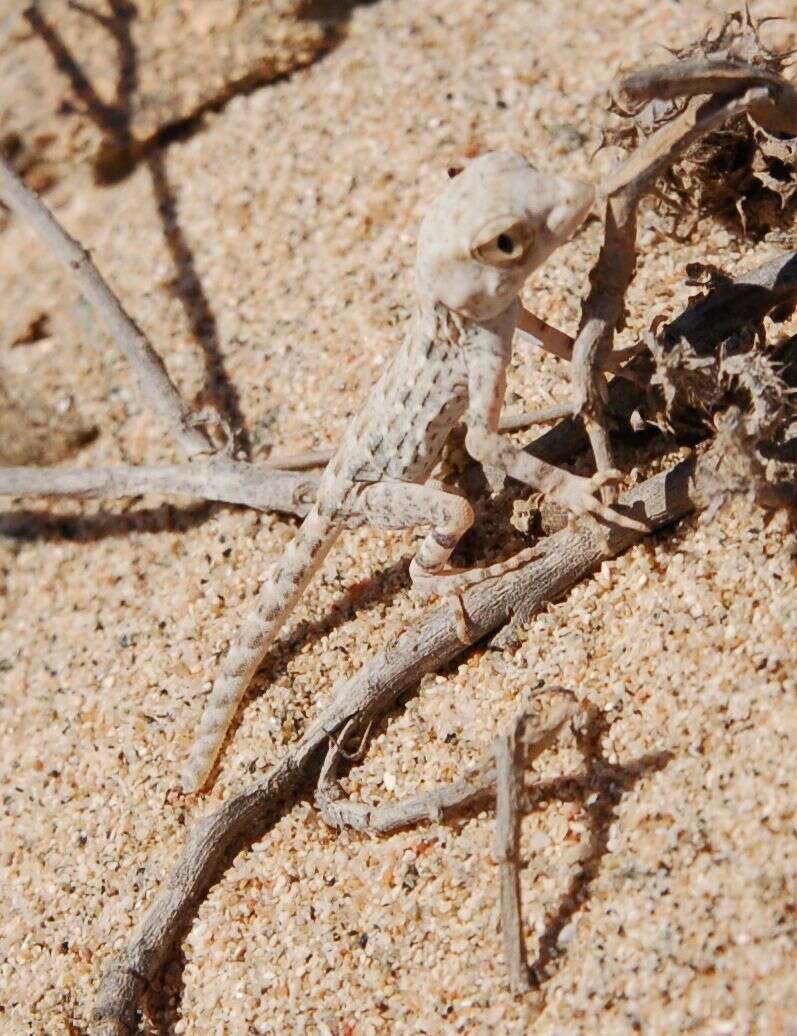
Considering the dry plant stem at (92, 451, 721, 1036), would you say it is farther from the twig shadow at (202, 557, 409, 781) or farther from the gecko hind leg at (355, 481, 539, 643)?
the twig shadow at (202, 557, 409, 781)

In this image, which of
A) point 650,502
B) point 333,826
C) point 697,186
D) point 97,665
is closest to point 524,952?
point 333,826

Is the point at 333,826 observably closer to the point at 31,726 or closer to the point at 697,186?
the point at 31,726

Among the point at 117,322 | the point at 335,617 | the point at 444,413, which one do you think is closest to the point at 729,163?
the point at 444,413

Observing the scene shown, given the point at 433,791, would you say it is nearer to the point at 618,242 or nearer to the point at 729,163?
the point at 618,242

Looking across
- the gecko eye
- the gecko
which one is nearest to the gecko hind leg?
the gecko

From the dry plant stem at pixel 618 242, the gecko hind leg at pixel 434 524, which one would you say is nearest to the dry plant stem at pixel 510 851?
the gecko hind leg at pixel 434 524

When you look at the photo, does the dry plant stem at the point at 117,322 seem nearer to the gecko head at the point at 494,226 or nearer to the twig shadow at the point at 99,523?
the twig shadow at the point at 99,523
